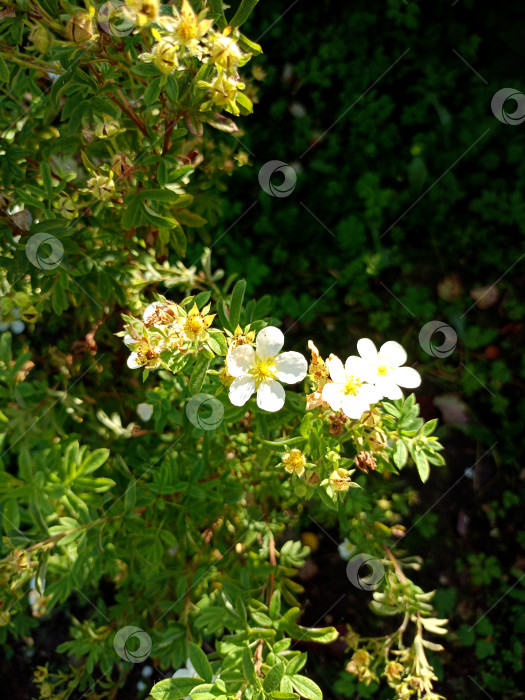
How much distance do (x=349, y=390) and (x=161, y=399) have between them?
2.00ft

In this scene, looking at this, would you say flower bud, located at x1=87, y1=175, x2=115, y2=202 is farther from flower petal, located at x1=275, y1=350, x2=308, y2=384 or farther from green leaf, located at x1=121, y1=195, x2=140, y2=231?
flower petal, located at x1=275, y1=350, x2=308, y2=384

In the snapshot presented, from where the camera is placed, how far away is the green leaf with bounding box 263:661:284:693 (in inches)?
44.6

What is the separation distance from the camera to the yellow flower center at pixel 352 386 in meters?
1.12

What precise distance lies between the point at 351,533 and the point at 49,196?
4.03 feet

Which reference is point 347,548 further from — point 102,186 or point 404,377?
point 102,186

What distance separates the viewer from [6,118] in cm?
165

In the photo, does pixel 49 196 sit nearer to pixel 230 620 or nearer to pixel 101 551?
pixel 101 551

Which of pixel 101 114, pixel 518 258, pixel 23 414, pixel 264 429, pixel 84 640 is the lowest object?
pixel 84 640

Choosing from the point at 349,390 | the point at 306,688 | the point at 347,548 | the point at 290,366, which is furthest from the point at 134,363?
the point at 347,548

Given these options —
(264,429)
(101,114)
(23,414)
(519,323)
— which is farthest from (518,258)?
(23,414)

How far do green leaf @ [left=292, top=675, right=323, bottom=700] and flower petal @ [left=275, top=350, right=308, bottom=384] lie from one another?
0.62 meters

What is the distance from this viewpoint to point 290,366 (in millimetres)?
1180

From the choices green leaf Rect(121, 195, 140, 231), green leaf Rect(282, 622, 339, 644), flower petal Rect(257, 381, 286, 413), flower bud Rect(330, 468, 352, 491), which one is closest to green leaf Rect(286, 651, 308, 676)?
green leaf Rect(282, 622, 339, 644)

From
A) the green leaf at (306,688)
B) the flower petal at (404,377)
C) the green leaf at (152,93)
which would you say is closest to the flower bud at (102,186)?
the green leaf at (152,93)
